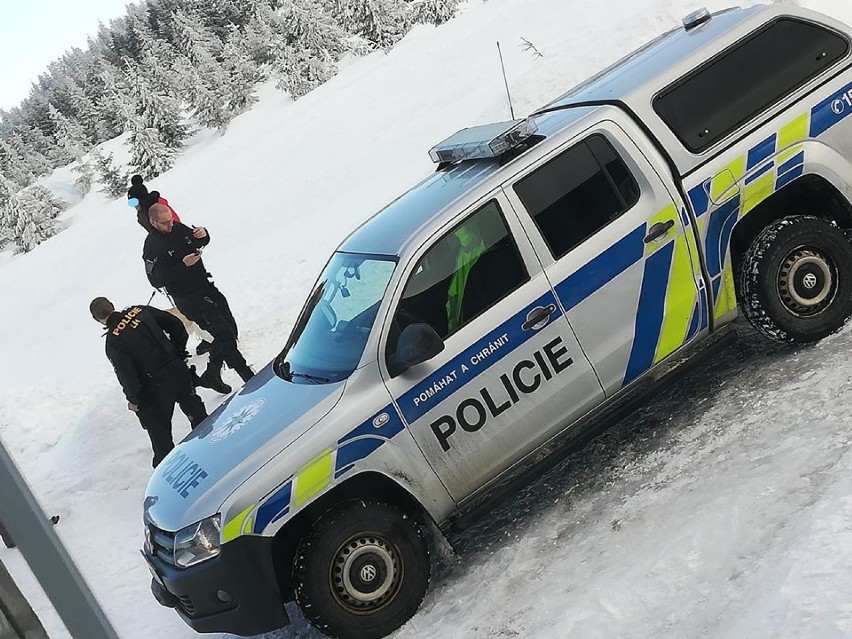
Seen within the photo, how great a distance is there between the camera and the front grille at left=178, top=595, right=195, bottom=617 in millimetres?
4023

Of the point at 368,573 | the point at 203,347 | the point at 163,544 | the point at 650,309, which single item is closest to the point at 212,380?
the point at 203,347

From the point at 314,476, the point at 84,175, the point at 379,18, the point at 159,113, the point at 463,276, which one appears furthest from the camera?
the point at 84,175

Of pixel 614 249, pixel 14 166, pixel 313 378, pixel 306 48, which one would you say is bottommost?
pixel 614 249

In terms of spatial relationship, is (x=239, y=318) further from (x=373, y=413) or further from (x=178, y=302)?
(x=373, y=413)

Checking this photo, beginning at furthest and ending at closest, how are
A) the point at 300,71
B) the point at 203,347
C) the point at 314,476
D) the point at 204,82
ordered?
the point at 204,82 → the point at 300,71 → the point at 203,347 → the point at 314,476

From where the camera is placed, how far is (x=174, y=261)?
773 cm

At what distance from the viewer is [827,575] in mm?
2943

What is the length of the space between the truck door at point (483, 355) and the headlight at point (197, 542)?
109cm

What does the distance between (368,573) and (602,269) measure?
207 cm

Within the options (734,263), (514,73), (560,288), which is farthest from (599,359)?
(514,73)

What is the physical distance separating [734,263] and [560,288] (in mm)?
1340

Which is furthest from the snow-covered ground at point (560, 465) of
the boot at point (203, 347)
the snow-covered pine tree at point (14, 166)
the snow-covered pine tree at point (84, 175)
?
the snow-covered pine tree at point (14, 166)

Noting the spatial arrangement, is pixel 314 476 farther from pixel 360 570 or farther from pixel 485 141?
pixel 485 141

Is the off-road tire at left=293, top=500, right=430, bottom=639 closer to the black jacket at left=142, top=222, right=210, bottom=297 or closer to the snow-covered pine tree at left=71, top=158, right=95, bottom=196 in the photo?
the black jacket at left=142, top=222, right=210, bottom=297
